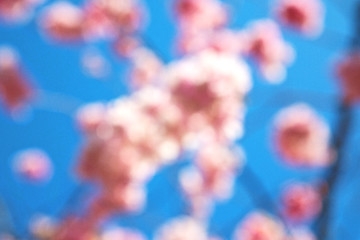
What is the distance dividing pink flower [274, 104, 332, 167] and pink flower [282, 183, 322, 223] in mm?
77

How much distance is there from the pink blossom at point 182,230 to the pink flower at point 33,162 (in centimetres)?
39

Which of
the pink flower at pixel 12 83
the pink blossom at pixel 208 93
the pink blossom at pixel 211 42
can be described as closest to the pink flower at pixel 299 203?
the pink blossom at pixel 208 93

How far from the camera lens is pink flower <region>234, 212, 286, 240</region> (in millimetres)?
1840

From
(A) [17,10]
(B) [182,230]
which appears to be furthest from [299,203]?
(A) [17,10]

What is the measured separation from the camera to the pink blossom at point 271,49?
1757mm

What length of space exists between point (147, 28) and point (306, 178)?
0.65 m

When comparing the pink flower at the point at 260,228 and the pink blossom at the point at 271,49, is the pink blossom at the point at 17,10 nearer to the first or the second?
the pink blossom at the point at 271,49

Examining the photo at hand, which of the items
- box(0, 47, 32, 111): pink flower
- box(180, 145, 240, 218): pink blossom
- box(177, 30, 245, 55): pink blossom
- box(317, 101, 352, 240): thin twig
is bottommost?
box(317, 101, 352, 240): thin twig

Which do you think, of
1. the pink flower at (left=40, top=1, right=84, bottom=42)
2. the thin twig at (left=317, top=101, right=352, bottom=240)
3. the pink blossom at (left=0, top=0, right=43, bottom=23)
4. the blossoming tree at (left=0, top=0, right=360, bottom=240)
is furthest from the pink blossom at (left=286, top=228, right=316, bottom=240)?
the pink blossom at (left=0, top=0, right=43, bottom=23)

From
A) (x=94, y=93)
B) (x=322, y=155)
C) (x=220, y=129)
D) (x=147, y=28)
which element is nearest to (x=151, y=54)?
(x=147, y=28)

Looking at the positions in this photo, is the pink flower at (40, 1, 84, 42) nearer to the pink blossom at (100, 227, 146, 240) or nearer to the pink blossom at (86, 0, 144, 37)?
the pink blossom at (86, 0, 144, 37)

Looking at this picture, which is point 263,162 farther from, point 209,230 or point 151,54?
point 151,54

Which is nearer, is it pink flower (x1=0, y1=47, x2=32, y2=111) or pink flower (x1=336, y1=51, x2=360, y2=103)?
pink flower (x1=336, y1=51, x2=360, y2=103)

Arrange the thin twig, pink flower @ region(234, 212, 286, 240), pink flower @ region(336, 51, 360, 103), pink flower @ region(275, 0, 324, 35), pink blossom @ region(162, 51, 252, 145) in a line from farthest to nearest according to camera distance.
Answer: pink flower @ region(234, 212, 286, 240) → pink flower @ region(275, 0, 324, 35) → pink flower @ region(336, 51, 360, 103) → pink blossom @ region(162, 51, 252, 145) → the thin twig
